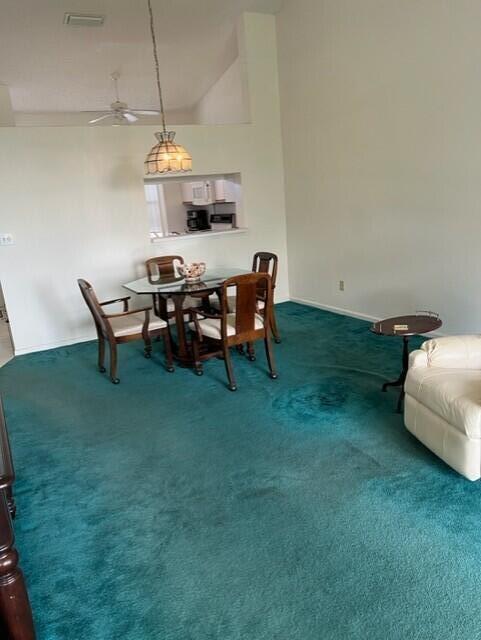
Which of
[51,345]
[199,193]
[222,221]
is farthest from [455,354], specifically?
[199,193]

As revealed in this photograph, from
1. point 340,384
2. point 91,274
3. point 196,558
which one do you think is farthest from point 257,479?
point 91,274

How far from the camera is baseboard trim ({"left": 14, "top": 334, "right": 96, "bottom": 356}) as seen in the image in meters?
4.99

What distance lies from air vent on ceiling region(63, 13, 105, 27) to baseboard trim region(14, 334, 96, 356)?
10.9ft

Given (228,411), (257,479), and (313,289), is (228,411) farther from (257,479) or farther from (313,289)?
(313,289)

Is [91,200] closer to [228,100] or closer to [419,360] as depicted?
[228,100]

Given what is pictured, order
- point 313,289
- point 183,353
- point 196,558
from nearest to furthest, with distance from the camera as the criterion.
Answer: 1. point 196,558
2. point 183,353
3. point 313,289

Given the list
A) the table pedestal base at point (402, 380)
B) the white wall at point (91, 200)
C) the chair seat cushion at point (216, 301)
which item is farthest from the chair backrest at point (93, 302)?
the table pedestal base at point (402, 380)

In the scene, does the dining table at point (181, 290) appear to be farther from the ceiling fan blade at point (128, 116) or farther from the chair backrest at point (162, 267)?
the ceiling fan blade at point (128, 116)

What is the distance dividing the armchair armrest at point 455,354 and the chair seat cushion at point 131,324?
7.67ft

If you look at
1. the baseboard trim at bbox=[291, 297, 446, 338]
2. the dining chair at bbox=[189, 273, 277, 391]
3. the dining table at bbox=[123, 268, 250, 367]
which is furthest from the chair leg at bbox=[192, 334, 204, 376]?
the baseboard trim at bbox=[291, 297, 446, 338]

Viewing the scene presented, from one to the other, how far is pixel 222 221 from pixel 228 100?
1762mm

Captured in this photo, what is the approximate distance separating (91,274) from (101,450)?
9.16ft

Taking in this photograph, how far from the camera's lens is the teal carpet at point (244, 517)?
163cm

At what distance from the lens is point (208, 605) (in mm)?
1683
